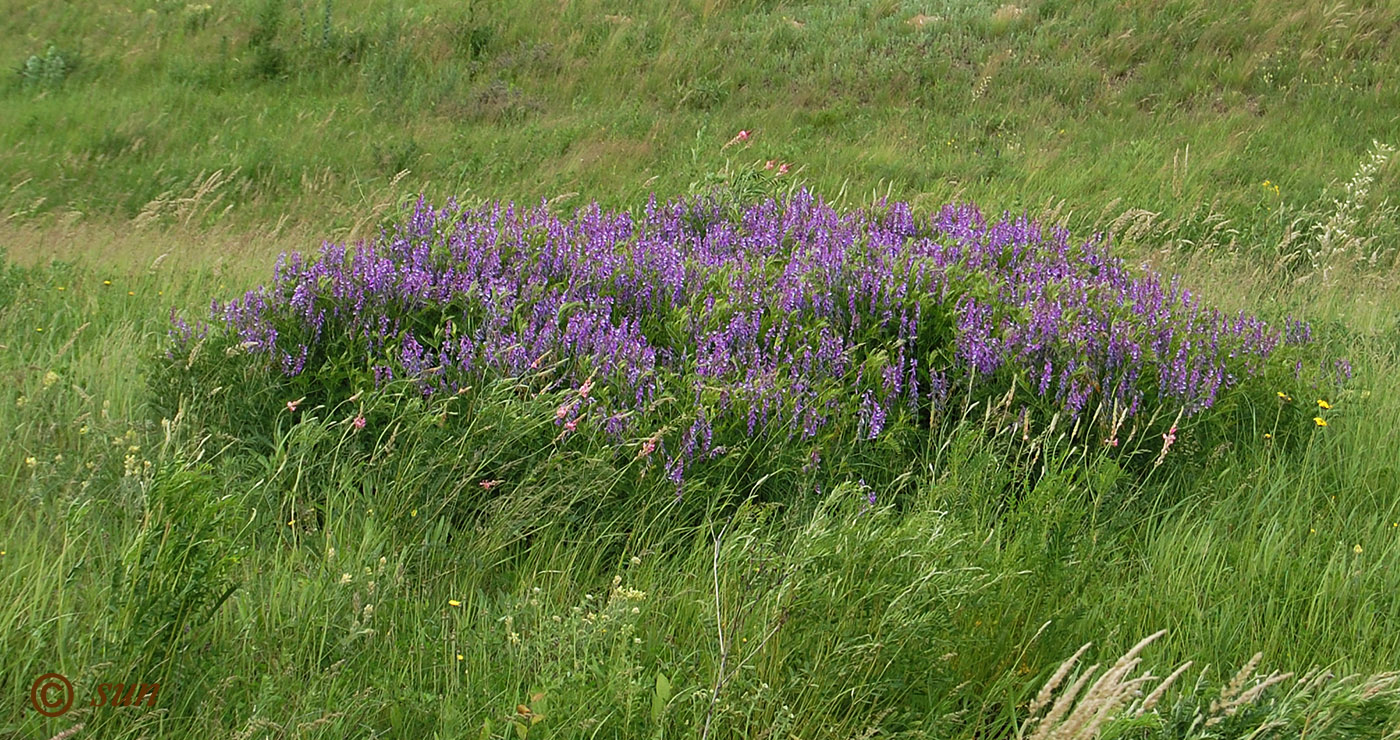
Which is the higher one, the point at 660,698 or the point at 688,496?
the point at 660,698

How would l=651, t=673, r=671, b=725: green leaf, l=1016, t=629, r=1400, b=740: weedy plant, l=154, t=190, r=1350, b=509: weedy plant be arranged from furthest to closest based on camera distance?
l=154, t=190, r=1350, b=509: weedy plant, l=651, t=673, r=671, b=725: green leaf, l=1016, t=629, r=1400, b=740: weedy plant

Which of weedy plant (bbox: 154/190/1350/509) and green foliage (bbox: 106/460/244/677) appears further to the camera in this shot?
weedy plant (bbox: 154/190/1350/509)

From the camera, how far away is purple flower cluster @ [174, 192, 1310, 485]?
142 inches

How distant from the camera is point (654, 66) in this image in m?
13.5

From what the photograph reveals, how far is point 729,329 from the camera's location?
3965 mm

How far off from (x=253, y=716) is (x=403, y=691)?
34 cm

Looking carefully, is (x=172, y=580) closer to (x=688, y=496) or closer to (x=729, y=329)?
(x=688, y=496)

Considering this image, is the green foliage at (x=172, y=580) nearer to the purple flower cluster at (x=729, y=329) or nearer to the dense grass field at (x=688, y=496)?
the dense grass field at (x=688, y=496)

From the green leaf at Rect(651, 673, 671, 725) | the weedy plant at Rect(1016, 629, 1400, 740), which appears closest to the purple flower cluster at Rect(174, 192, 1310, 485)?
the green leaf at Rect(651, 673, 671, 725)

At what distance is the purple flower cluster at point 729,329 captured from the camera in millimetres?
3605

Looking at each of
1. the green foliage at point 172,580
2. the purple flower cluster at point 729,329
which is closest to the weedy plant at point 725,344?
the purple flower cluster at point 729,329

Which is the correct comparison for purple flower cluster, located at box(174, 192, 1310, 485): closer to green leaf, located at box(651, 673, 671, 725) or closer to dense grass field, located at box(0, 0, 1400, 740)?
dense grass field, located at box(0, 0, 1400, 740)

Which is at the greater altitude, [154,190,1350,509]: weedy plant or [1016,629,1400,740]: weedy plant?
[1016,629,1400,740]: weedy plant

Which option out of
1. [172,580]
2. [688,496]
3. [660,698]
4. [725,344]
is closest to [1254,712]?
[660,698]
